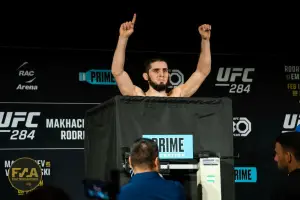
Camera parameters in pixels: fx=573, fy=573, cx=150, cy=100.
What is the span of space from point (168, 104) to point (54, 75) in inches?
99.9

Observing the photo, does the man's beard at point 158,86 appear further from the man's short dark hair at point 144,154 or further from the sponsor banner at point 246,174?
the sponsor banner at point 246,174

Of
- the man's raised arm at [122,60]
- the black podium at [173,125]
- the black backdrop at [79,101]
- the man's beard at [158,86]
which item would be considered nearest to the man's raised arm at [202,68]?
the man's beard at [158,86]

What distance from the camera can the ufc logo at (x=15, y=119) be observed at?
533 centimetres

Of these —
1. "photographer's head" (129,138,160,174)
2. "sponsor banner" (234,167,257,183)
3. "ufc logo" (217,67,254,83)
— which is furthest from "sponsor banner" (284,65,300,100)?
"photographer's head" (129,138,160,174)

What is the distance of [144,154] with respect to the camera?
8.71ft

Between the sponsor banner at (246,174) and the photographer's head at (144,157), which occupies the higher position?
the photographer's head at (144,157)

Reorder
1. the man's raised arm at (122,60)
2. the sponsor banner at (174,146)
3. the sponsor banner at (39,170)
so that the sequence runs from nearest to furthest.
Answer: the sponsor banner at (174,146) → the man's raised arm at (122,60) → the sponsor banner at (39,170)

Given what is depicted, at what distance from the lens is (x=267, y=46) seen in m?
6.08

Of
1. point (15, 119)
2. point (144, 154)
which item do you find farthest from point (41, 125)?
point (144, 154)

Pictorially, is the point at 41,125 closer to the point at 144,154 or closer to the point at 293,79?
the point at 293,79

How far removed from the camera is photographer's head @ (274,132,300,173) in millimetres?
2633

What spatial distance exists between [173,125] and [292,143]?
76cm

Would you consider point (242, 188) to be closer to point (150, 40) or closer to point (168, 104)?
point (150, 40)

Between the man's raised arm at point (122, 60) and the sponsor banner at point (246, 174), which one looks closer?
the man's raised arm at point (122, 60)
